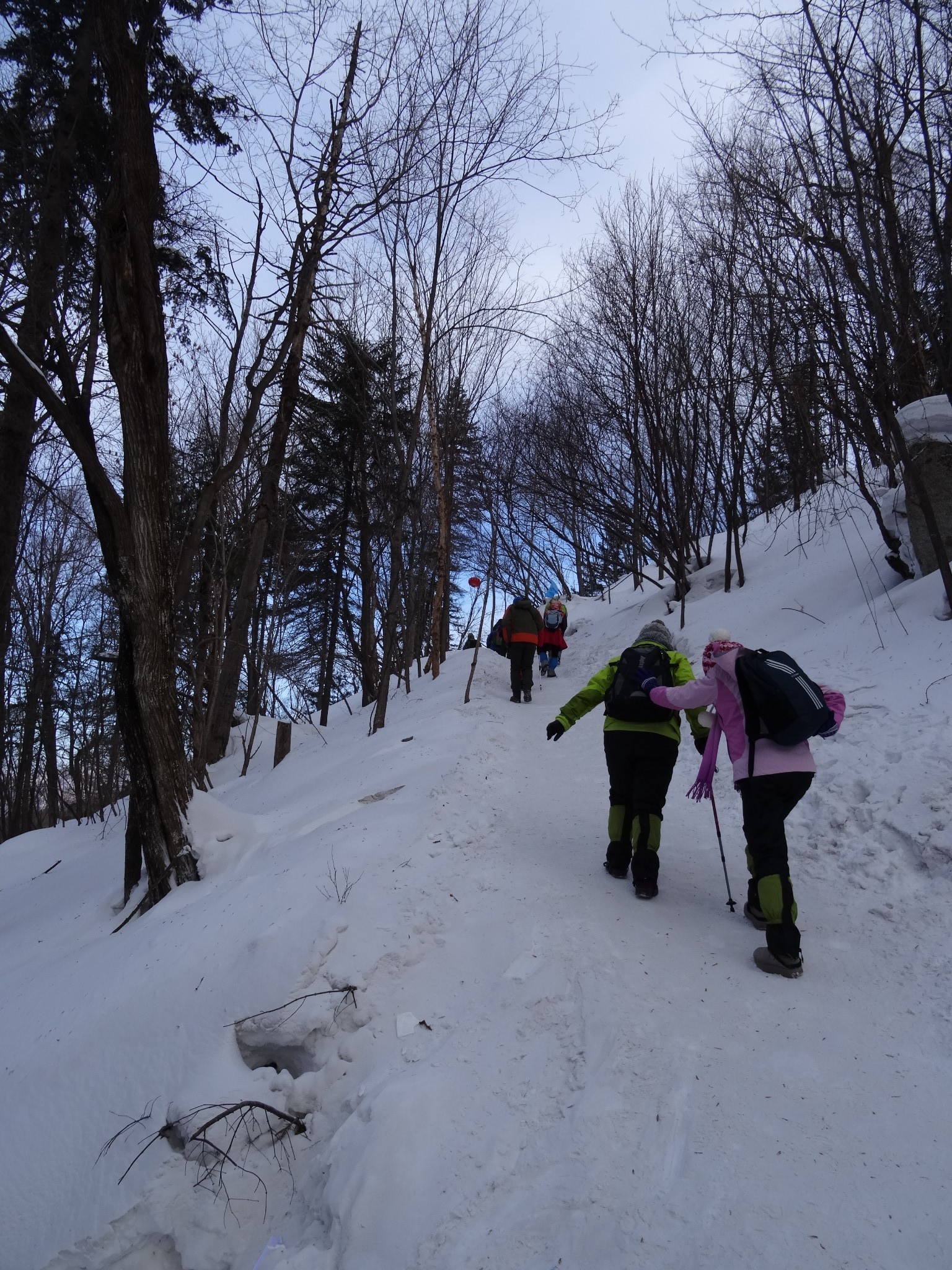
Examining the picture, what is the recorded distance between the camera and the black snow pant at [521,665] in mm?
11680

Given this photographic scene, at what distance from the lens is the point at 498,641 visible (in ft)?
46.3

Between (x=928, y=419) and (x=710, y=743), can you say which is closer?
(x=710, y=743)

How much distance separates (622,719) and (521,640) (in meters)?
6.85

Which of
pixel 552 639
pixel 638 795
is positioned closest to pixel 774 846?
pixel 638 795

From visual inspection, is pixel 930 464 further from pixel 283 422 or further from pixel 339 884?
pixel 283 422

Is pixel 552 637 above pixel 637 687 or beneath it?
above

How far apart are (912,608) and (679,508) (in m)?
5.89

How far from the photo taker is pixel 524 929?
13.1 ft

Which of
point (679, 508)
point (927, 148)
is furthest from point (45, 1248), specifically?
point (679, 508)

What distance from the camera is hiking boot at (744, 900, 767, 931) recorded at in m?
4.04

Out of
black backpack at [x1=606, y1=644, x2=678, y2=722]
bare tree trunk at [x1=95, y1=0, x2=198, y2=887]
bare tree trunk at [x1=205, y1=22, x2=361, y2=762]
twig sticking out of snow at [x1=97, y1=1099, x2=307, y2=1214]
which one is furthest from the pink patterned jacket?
bare tree trunk at [x1=205, y1=22, x2=361, y2=762]

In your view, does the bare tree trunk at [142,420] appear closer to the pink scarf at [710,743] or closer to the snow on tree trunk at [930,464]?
the pink scarf at [710,743]

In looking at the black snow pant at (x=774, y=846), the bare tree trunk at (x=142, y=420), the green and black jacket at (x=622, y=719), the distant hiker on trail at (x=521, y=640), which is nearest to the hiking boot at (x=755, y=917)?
the black snow pant at (x=774, y=846)

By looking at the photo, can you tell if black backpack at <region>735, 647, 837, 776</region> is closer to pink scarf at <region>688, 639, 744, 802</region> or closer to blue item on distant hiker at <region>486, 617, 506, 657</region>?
pink scarf at <region>688, 639, 744, 802</region>
